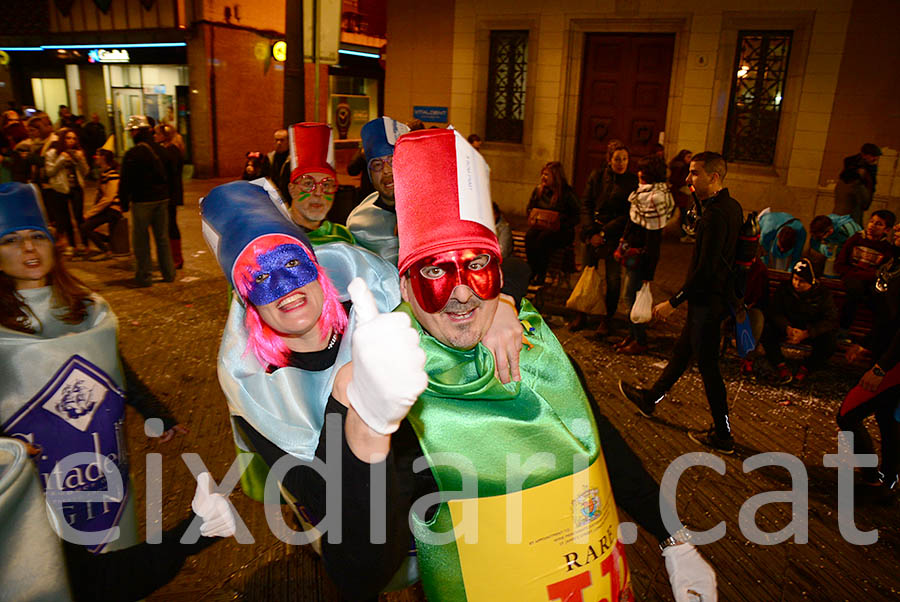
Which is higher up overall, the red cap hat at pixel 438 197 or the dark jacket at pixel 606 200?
the red cap hat at pixel 438 197

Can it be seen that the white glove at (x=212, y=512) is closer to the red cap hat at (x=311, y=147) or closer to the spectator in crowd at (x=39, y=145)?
the red cap hat at (x=311, y=147)

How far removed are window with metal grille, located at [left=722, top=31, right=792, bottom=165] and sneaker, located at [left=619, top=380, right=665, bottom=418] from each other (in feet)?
24.9

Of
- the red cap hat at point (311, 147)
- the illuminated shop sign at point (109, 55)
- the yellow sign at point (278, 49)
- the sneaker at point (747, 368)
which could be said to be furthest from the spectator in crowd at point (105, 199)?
the illuminated shop sign at point (109, 55)

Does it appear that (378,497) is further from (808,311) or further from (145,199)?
(145,199)

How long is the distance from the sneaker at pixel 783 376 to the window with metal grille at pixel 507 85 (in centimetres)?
843

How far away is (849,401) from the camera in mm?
4250

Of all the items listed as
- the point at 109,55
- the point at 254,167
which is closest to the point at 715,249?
the point at 254,167

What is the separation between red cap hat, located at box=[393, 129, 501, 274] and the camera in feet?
5.35

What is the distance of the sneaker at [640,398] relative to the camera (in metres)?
5.22

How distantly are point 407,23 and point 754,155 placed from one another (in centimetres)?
781

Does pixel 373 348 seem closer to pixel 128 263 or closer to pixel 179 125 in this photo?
pixel 128 263

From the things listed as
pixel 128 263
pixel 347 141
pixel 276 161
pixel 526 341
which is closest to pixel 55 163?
pixel 128 263

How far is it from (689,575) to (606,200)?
5.56 meters

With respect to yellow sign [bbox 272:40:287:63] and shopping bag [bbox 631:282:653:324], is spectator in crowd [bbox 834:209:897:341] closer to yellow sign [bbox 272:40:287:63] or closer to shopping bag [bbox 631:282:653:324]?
shopping bag [bbox 631:282:653:324]
